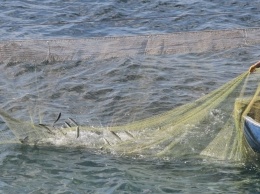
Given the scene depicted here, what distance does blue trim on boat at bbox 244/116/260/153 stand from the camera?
8969 mm

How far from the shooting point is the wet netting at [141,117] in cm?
967

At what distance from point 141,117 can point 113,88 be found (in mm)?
1621

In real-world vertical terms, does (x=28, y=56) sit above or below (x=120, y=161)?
above

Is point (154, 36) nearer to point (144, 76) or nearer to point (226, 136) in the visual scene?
point (144, 76)

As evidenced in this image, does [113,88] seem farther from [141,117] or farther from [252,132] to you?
[252,132]

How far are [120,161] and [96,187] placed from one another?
82 centimetres

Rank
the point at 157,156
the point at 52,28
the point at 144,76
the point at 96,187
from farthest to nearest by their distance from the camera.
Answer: the point at 52,28
the point at 144,76
the point at 157,156
the point at 96,187

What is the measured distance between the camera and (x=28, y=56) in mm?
13117

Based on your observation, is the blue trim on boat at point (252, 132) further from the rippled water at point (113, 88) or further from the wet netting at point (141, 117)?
the rippled water at point (113, 88)

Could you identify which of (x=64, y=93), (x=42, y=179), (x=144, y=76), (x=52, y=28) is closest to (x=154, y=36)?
(x=144, y=76)

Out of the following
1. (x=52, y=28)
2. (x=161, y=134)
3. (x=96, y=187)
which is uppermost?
(x=52, y=28)

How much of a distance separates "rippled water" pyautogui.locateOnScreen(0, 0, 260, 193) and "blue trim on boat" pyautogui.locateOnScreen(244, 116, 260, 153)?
48 cm

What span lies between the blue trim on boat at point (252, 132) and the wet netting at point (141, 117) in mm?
100

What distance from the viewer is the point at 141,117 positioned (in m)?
11.8
